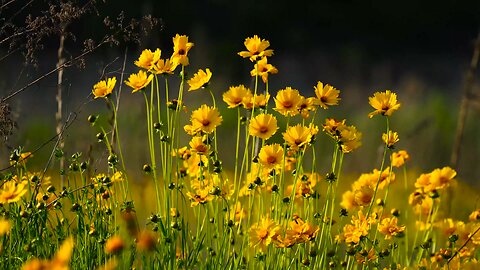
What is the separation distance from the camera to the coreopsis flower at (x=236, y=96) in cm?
239

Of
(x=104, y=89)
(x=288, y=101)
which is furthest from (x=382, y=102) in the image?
(x=104, y=89)

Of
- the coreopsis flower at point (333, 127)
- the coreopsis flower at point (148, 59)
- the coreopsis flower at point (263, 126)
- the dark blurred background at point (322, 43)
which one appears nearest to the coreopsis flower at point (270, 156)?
the coreopsis flower at point (263, 126)

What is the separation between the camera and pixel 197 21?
50.0ft

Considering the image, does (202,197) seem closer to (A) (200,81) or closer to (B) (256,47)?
(A) (200,81)

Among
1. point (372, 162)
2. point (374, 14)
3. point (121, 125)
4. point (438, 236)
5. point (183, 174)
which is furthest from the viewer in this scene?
point (374, 14)

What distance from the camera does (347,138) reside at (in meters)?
2.39

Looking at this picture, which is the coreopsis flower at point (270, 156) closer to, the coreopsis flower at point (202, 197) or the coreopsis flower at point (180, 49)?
the coreopsis flower at point (202, 197)

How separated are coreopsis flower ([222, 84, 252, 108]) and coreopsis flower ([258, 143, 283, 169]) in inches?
6.7

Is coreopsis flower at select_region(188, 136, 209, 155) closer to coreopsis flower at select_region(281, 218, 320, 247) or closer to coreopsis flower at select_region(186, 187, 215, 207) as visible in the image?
coreopsis flower at select_region(186, 187, 215, 207)

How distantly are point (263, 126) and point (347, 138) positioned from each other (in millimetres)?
264

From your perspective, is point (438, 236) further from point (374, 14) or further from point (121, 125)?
point (374, 14)

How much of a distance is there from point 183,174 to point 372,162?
3237 mm

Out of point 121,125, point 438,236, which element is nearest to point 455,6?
point 121,125

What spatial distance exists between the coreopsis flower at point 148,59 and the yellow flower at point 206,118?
0.57 ft
